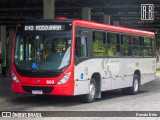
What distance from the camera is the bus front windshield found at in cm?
1501

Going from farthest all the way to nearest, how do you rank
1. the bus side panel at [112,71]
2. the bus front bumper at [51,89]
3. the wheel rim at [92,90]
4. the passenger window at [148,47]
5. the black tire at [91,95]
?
the passenger window at [148,47], the wheel rim at [92,90], the black tire at [91,95], the bus side panel at [112,71], the bus front bumper at [51,89]

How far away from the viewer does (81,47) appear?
15.8 m

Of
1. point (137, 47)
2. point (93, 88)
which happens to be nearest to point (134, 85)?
point (137, 47)

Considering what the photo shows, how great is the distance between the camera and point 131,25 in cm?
6481

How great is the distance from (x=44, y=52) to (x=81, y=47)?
1.41 meters

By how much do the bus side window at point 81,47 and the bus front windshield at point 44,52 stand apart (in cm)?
41

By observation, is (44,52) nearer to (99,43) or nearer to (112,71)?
(99,43)

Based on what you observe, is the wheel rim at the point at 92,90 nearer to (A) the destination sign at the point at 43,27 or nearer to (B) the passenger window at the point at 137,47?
(A) the destination sign at the point at 43,27

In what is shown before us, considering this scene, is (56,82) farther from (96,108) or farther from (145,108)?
(145,108)

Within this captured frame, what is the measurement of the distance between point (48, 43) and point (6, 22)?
162 feet

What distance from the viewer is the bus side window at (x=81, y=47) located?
1541 cm

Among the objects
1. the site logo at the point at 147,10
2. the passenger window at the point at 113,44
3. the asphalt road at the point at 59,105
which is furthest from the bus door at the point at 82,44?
the site logo at the point at 147,10

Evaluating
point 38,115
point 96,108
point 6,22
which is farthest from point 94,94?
point 6,22

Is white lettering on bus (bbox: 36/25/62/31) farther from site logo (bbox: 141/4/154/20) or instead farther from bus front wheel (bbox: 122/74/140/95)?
site logo (bbox: 141/4/154/20)
